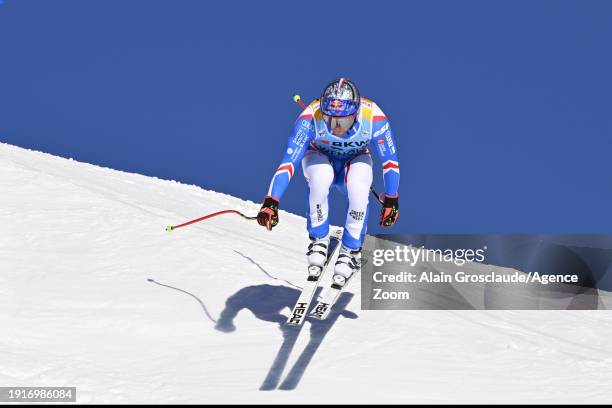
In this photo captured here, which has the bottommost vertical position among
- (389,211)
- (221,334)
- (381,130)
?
(221,334)

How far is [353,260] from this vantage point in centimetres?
814

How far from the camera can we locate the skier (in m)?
7.60

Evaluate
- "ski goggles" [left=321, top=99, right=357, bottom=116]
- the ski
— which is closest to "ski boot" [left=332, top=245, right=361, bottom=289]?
the ski

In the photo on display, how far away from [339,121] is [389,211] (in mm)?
1019

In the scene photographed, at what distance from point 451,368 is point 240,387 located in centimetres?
167

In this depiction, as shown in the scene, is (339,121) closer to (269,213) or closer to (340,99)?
(340,99)

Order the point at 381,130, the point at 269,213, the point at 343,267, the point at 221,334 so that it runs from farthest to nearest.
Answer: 1. the point at 343,267
2. the point at 381,130
3. the point at 221,334
4. the point at 269,213

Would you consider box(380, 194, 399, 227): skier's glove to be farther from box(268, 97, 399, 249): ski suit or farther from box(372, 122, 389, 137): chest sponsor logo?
box(372, 122, 389, 137): chest sponsor logo

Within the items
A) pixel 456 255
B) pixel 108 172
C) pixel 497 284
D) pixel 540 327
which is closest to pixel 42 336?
pixel 456 255

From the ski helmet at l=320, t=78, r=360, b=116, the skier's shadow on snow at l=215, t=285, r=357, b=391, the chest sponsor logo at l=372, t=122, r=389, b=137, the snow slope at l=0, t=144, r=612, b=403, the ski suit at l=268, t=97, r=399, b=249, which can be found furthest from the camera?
the chest sponsor logo at l=372, t=122, r=389, b=137

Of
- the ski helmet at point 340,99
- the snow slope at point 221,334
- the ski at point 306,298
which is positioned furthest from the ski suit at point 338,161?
the snow slope at point 221,334

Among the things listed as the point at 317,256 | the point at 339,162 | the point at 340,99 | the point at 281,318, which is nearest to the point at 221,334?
the point at 281,318

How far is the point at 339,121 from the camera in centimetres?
765

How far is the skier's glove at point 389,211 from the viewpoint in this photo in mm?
8141
